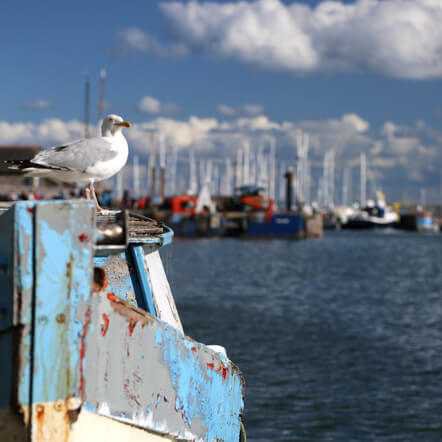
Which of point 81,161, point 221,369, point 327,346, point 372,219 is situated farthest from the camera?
point 372,219

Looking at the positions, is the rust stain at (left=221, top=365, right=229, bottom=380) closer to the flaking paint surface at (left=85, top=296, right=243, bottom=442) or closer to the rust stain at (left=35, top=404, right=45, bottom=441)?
the flaking paint surface at (left=85, top=296, right=243, bottom=442)

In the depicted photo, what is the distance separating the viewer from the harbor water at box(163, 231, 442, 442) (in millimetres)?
12602

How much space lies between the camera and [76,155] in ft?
17.9

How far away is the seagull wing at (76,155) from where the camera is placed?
5.39 meters

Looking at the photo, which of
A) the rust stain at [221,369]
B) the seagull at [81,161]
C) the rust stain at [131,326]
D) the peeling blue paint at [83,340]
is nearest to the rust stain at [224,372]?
the rust stain at [221,369]

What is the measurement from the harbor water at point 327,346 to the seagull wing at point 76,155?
1.53m

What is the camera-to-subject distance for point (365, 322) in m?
24.5

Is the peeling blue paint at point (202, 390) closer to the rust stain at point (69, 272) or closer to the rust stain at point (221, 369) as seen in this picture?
the rust stain at point (221, 369)

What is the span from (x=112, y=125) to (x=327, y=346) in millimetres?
14321

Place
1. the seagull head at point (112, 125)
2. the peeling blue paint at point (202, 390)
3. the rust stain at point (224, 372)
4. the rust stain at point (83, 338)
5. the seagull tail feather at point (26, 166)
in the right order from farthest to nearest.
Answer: the seagull head at point (112, 125) < the rust stain at point (224, 372) < the seagull tail feather at point (26, 166) < the peeling blue paint at point (202, 390) < the rust stain at point (83, 338)

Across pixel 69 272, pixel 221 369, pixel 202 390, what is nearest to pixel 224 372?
pixel 221 369

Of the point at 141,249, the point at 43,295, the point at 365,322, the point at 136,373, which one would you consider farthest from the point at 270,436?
the point at 365,322

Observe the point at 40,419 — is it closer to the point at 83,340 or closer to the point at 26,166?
the point at 83,340

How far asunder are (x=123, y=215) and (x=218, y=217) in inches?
3401
